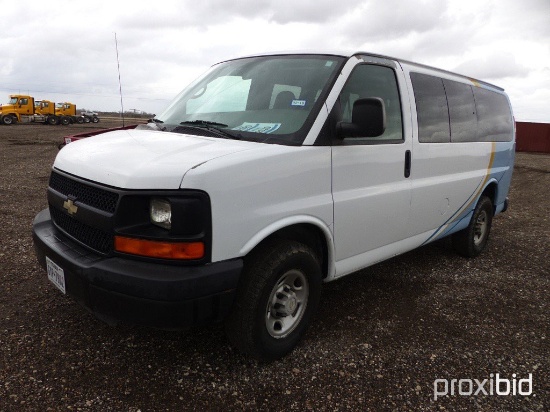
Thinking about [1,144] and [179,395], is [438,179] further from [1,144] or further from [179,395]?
[1,144]

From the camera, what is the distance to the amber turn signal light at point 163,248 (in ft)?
7.41

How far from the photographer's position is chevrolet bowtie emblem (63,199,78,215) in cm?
262

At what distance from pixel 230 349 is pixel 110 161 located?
4.86 ft

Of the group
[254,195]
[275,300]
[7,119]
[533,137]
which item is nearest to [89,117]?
[7,119]

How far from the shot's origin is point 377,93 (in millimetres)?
3379

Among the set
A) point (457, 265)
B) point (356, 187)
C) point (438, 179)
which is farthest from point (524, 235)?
point (356, 187)

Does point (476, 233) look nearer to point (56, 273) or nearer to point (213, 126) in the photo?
point (213, 126)

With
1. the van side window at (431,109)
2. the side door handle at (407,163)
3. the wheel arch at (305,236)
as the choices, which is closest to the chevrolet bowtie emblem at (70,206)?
Answer: the wheel arch at (305,236)

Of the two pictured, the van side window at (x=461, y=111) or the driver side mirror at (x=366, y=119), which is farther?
the van side window at (x=461, y=111)

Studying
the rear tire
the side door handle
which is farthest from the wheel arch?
the rear tire

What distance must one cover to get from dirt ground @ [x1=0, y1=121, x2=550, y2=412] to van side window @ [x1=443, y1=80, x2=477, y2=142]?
152cm

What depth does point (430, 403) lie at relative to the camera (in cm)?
A: 258

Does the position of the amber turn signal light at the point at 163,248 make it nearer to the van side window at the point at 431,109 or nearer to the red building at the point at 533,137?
the van side window at the point at 431,109

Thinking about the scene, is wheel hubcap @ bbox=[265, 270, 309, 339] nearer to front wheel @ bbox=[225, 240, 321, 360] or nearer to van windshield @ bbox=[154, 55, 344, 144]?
front wheel @ bbox=[225, 240, 321, 360]
